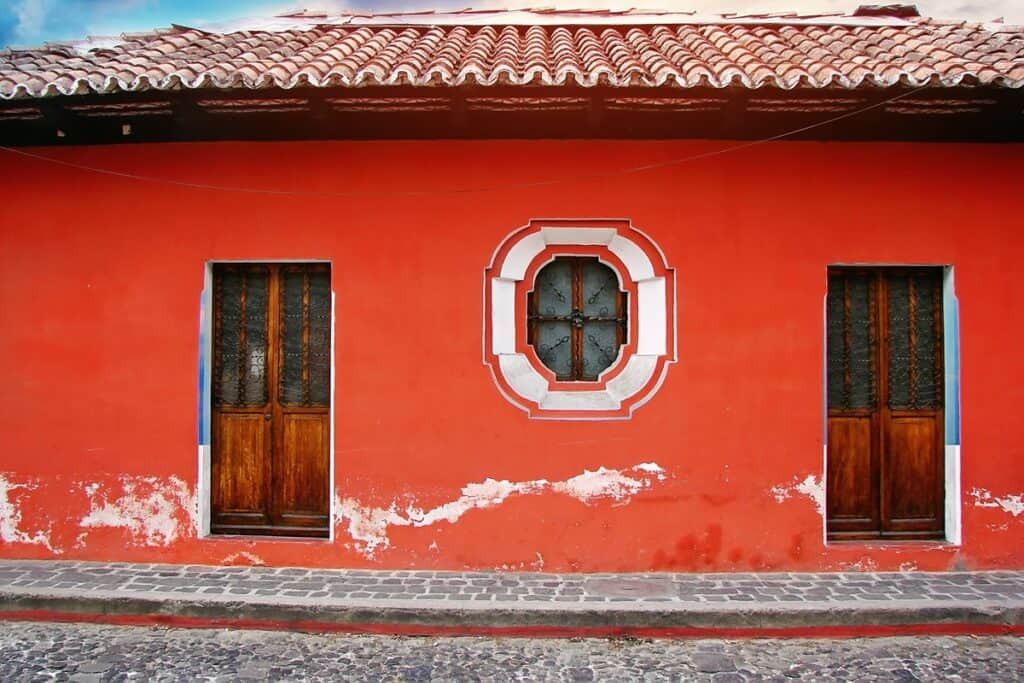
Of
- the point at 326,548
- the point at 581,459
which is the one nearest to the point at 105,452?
the point at 326,548

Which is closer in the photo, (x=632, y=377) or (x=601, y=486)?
(x=601, y=486)

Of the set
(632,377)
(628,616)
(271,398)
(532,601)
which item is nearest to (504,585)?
(532,601)

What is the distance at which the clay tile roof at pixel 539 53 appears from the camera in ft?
16.0

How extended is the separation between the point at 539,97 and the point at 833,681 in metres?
4.02

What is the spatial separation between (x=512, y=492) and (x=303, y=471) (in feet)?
5.45

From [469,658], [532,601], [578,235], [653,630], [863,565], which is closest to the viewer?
[469,658]

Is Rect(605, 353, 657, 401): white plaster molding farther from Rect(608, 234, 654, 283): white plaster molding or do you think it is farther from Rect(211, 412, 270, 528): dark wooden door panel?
Rect(211, 412, 270, 528): dark wooden door panel

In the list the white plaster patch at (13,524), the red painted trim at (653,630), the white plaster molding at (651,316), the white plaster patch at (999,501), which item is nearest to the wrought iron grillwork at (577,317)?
the white plaster molding at (651,316)

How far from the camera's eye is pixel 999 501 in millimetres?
5527

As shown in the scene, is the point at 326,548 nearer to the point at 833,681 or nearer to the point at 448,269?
the point at 448,269

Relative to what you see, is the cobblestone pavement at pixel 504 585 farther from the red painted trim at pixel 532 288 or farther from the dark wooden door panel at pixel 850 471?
the red painted trim at pixel 532 288

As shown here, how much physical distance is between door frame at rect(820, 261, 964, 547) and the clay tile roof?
1.47 meters

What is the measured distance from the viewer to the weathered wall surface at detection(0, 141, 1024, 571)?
18.0 ft

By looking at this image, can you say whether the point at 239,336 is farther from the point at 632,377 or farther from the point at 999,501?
the point at 999,501
